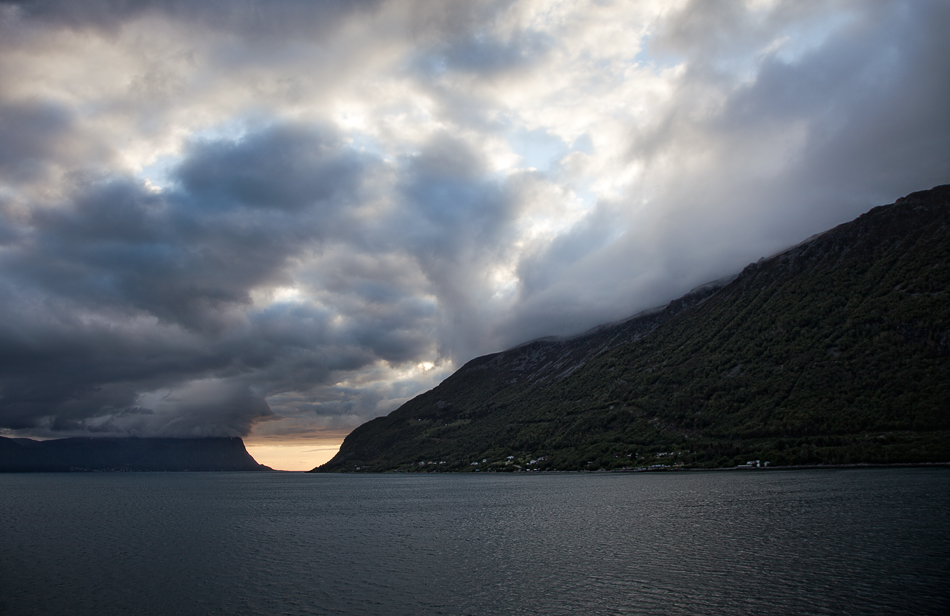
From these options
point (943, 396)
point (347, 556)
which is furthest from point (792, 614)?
point (943, 396)

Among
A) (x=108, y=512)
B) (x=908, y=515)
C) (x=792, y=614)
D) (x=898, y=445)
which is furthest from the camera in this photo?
(x=898, y=445)

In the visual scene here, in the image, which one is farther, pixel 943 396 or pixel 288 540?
pixel 943 396

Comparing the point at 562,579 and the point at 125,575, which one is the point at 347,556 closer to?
the point at 125,575

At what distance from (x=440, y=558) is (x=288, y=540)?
3291 centimetres

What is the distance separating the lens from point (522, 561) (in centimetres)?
6012

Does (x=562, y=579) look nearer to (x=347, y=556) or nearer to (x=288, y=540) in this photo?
(x=347, y=556)

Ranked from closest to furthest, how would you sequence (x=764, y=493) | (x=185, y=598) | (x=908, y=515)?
(x=185, y=598), (x=908, y=515), (x=764, y=493)

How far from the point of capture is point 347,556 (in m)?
66.9

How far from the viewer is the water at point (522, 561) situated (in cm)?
4316

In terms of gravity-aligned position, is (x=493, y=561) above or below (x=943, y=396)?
below

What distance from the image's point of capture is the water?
43.2m

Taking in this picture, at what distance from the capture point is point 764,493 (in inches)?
4624

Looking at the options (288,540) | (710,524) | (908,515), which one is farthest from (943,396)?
(288,540)

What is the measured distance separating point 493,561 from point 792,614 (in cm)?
3230
